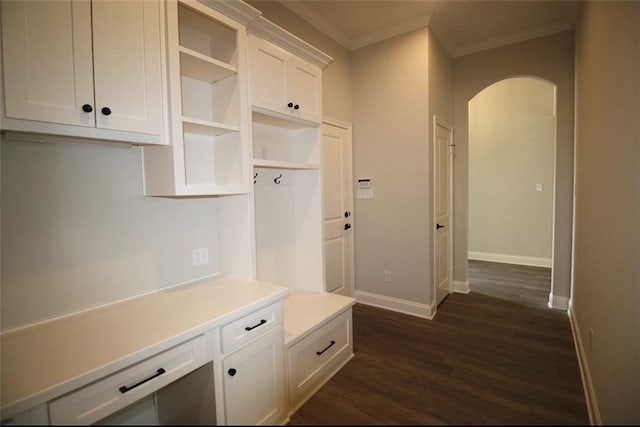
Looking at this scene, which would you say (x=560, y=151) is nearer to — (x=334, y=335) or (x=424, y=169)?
(x=424, y=169)

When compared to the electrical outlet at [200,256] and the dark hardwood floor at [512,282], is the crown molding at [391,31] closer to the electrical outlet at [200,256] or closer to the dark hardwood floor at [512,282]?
the electrical outlet at [200,256]

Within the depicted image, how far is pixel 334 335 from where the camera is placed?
2.08 meters

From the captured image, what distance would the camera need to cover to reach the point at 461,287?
381cm

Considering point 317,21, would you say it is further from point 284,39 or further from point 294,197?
point 294,197

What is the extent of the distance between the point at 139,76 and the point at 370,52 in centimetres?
262

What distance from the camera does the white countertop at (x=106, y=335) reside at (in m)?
0.83

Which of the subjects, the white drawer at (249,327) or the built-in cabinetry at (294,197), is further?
the built-in cabinetry at (294,197)

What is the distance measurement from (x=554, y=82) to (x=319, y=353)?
11.7 ft

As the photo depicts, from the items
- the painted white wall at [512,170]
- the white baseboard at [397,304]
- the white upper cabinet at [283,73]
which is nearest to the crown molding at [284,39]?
the white upper cabinet at [283,73]

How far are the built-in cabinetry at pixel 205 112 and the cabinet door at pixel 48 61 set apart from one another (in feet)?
1.12

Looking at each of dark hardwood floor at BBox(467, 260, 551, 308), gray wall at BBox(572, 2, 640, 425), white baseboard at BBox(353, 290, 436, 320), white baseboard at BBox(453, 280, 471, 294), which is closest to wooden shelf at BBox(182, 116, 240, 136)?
gray wall at BBox(572, 2, 640, 425)

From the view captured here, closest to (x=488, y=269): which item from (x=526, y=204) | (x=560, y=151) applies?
(x=526, y=204)

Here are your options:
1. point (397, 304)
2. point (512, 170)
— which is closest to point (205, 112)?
Result: point (397, 304)

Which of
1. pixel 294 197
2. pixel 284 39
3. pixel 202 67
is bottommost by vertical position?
pixel 294 197
